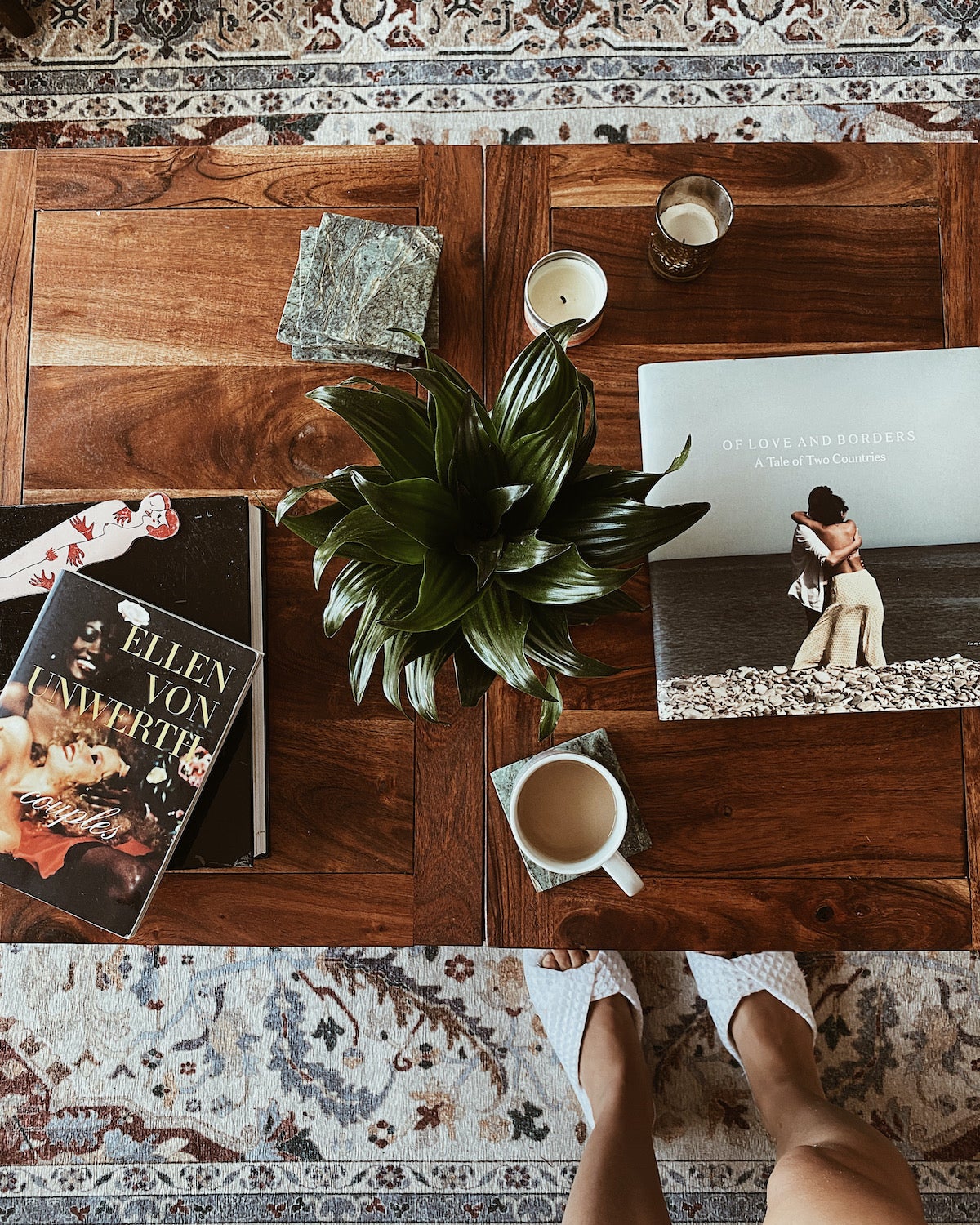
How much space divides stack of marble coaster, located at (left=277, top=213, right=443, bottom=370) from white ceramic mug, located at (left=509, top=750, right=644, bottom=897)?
369 mm

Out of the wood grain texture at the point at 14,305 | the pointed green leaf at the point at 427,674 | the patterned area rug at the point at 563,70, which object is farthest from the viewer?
the patterned area rug at the point at 563,70

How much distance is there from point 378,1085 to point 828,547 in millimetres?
989

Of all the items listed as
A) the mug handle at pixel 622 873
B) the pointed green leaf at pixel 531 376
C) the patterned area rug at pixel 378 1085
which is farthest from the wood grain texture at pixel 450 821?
the patterned area rug at pixel 378 1085

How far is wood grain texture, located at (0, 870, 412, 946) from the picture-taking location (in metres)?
0.72

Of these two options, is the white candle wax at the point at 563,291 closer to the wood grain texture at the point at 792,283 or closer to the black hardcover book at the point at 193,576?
the wood grain texture at the point at 792,283

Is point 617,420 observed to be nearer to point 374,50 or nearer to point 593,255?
point 593,255

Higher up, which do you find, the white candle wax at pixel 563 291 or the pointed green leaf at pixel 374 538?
the white candle wax at pixel 563 291

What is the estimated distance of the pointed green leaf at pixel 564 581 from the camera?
0.45 meters

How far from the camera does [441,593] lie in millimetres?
475

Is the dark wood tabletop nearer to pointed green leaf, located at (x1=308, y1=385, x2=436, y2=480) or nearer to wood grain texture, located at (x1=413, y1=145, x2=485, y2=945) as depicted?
wood grain texture, located at (x1=413, y1=145, x2=485, y2=945)

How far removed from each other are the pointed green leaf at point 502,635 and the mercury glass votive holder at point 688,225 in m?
0.39

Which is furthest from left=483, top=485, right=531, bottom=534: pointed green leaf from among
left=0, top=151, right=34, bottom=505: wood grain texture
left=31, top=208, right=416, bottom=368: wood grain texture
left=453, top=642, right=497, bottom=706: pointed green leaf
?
left=0, top=151, right=34, bottom=505: wood grain texture

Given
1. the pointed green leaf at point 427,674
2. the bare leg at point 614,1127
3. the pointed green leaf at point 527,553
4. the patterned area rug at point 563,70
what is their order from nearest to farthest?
the pointed green leaf at point 527,553 < the pointed green leaf at point 427,674 < the bare leg at point 614,1127 < the patterned area rug at point 563,70

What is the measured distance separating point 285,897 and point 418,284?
0.55m
